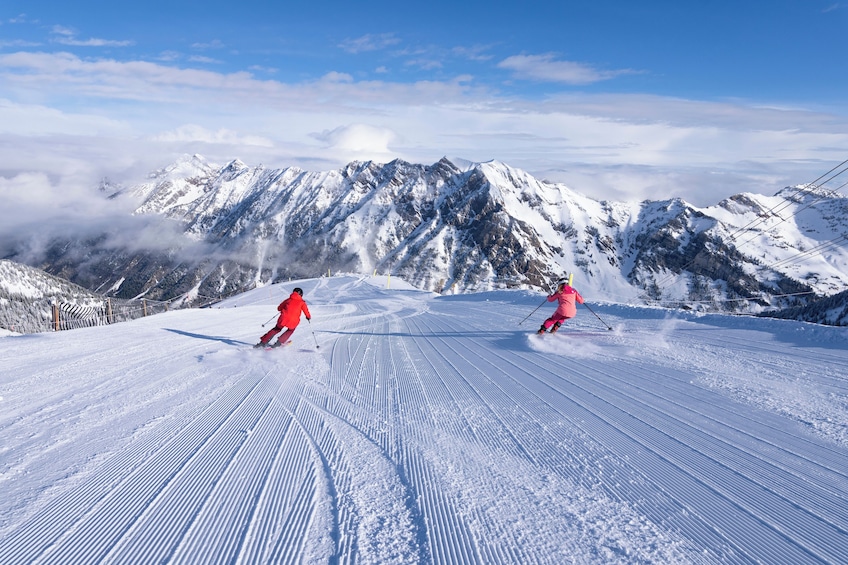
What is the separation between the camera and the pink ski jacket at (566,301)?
12172mm

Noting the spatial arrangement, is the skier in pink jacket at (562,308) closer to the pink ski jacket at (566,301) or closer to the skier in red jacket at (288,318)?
the pink ski jacket at (566,301)

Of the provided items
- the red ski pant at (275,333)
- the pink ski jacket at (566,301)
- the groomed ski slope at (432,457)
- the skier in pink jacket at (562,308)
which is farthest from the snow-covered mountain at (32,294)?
the groomed ski slope at (432,457)

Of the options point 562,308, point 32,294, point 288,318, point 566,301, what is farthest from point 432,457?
point 32,294

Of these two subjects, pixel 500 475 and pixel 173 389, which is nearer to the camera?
pixel 500 475

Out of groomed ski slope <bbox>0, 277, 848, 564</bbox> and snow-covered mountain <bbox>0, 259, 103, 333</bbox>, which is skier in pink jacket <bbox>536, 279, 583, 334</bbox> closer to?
groomed ski slope <bbox>0, 277, 848, 564</bbox>

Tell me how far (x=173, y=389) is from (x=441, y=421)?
4.21m

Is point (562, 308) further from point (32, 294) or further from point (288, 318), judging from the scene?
point (32, 294)

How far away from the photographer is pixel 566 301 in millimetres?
12273

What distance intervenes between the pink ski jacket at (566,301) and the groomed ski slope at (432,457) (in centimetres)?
206

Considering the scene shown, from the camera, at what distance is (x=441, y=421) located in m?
5.98

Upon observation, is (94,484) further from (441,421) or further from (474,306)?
(474,306)

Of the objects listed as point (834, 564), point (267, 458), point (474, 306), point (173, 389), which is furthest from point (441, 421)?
point (474, 306)

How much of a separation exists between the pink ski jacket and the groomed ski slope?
2.06 metres

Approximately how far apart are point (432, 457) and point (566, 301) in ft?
27.0
